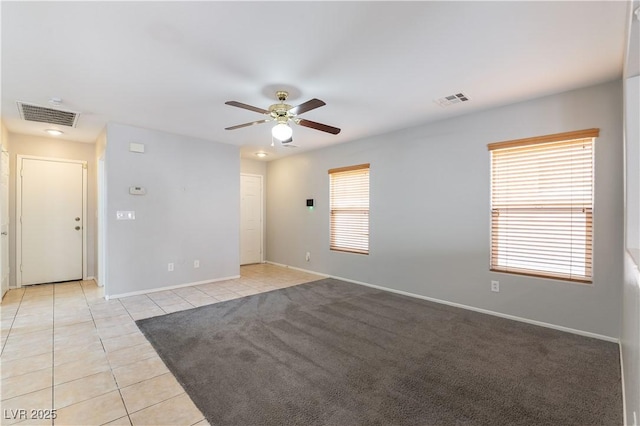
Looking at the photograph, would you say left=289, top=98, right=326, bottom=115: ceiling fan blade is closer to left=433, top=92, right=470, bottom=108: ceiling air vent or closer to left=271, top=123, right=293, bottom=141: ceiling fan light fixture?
left=271, top=123, right=293, bottom=141: ceiling fan light fixture

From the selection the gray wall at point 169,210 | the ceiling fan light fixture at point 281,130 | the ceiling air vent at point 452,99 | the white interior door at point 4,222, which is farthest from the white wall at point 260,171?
the ceiling air vent at point 452,99

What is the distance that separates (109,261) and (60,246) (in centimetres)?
179

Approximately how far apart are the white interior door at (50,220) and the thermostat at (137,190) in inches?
70.3

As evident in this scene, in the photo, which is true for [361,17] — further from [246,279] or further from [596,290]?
[246,279]

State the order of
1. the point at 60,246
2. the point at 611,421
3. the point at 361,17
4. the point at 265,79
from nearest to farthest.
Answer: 1. the point at 611,421
2. the point at 361,17
3. the point at 265,79
4. the point at 60,246

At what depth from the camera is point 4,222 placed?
4.32 metres

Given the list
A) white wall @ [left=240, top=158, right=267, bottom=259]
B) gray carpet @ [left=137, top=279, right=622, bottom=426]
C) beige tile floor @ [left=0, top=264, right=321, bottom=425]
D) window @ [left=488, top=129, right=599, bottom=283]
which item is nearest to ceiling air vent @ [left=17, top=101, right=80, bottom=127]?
beige tile floor @ [left=0, top=264, right=321, bottom=425]

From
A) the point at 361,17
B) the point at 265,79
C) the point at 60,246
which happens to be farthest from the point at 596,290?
the point at 60,246

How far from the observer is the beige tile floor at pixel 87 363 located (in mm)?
1852

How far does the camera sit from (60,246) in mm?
5152

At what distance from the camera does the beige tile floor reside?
1.85 m

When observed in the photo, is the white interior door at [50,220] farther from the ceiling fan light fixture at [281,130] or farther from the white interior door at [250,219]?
the ceiling fan light fixture at [281,130]

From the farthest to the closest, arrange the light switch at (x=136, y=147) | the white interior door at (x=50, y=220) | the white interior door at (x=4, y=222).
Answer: the white interior door at (x=50, y=220), the light switch at (x=136, y=147), the white interior door at (x=4, y=222)

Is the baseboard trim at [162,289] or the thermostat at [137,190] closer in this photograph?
the baseboard trim at [162,289]
